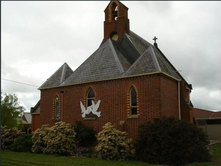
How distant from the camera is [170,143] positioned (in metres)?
13.7

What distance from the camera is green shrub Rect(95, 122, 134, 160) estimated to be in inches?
589

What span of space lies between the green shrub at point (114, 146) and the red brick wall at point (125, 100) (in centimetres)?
134

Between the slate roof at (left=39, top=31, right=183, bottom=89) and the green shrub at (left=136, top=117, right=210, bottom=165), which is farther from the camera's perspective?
the slate roof at (left=39, top=31, right=183, bottom=89)

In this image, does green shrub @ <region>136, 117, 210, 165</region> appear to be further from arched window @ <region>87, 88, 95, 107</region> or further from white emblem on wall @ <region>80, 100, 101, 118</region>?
arched window @ <region>87, 88, 95, 107</region>

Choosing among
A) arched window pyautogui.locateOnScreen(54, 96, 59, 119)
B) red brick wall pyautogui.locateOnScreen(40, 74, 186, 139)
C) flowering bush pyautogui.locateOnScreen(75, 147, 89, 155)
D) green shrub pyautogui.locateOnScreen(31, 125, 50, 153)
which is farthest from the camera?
arched window pyautogui.locateOnScreen(54, 96, 59, 119)

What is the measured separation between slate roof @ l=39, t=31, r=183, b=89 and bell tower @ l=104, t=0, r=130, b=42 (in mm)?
826

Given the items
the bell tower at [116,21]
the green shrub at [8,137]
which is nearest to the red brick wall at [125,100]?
the green shrub at [8,137]

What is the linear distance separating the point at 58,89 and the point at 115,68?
20.4ft

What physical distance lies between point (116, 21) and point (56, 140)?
12322 mm

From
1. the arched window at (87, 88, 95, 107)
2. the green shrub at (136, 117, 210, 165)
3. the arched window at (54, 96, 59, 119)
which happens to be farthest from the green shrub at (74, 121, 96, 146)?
the green shrub at (136, 117, 210, 165)

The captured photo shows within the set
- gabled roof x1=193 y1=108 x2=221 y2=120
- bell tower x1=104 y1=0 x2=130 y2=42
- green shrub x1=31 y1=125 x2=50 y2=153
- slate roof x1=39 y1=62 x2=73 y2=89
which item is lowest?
green shrub x1=31 y1=125 x2=50 y2=153

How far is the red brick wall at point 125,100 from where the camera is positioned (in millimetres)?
16391

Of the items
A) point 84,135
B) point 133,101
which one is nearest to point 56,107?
point 84,135

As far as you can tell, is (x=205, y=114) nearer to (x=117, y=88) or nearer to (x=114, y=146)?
(x=117, y=88)
